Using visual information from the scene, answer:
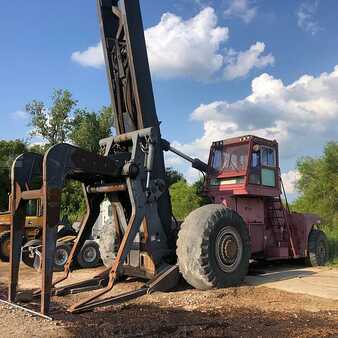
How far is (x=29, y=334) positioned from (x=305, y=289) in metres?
5.42

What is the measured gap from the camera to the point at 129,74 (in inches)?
412

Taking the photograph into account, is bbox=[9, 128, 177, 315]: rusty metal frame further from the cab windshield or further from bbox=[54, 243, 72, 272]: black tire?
bbox=[54, 243, 72, 272]: black tire

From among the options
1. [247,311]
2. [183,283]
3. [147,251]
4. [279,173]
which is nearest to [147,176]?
[147,251]

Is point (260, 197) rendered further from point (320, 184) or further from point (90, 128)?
point (90, 128)

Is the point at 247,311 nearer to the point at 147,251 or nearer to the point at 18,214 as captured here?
the point at 147,251

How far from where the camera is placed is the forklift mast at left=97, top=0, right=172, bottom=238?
401 inches

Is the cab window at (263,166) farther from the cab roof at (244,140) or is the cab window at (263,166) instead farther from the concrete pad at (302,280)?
the concrete pad at (302,280)

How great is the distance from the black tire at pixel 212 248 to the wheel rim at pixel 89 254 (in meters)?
5.22

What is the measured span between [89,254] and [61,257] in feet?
2.78

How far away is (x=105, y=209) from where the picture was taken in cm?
1024

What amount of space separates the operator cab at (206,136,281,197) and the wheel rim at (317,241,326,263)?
204 centimetres

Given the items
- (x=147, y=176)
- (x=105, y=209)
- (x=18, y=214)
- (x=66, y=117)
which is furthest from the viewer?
(x=66, y=117)

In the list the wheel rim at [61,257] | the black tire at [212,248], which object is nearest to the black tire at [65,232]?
the wheel rim at [61,257]

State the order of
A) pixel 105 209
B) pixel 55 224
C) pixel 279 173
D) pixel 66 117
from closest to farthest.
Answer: pixel 55 224
pixel 105 209
pixel 279 173
pixel 66 117
